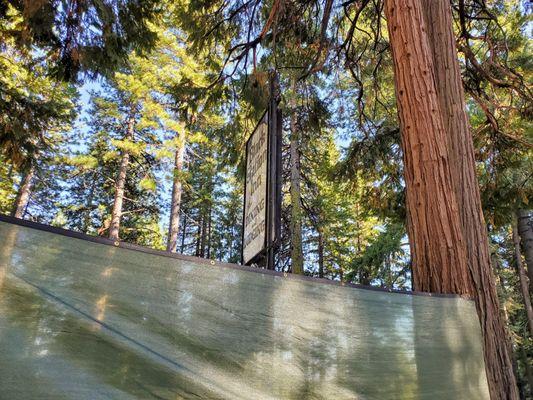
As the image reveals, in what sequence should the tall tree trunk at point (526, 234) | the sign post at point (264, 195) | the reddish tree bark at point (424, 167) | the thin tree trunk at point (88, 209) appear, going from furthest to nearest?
the thin tree trunk at point (88, 209) → the tall tree trunk at point (526, 234) → the sign post at point (264, 195) → the reddish tree bark at point (424, 167)

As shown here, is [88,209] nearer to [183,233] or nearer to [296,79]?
[183,233]

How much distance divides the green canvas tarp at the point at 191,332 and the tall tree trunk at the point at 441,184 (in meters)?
0.52

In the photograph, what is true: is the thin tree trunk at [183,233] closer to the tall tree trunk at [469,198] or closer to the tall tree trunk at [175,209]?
the tall tree trunk at [175,209]

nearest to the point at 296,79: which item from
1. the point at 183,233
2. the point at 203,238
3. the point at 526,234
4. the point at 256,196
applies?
the point at 256,196

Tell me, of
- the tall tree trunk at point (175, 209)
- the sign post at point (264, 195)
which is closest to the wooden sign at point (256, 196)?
the sign post at point (264, 195)

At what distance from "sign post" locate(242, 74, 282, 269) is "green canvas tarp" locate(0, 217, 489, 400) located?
4.20 feet

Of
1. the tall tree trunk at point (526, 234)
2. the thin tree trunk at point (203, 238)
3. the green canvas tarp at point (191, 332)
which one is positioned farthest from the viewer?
the thin tree trunk at point (203, 238)

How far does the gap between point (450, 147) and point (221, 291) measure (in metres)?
2.31

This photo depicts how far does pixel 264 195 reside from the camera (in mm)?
3709

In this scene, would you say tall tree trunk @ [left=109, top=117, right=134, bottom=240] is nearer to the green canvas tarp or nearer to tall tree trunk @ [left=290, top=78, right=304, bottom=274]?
tall tree trunk @ [left=290, top=78, right=304, bottom=274]

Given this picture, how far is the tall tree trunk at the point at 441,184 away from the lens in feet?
8.74

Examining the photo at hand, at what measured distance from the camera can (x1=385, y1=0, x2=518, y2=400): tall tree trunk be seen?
105 inches

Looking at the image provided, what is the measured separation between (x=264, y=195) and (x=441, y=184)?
56.0 inches

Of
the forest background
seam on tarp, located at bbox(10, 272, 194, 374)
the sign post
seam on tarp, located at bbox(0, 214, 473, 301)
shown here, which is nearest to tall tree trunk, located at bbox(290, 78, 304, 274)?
the forest background
